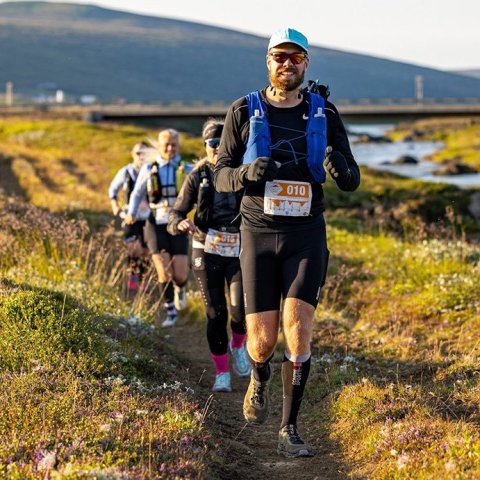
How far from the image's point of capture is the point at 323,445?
7.18m

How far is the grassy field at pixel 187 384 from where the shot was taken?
5602mm

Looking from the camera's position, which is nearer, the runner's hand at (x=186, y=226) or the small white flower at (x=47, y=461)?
the small white flower at (x=47, y=461)

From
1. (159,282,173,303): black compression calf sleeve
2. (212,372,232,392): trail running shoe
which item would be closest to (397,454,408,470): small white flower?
(212,372,232,392): trail running shoe

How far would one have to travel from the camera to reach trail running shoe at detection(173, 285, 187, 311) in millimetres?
13156

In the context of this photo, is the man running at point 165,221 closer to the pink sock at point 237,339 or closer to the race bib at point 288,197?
the pink sock at point 237,339

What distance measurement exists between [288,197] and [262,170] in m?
0.38

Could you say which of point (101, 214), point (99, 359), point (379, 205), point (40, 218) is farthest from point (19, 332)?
point (379, 205)

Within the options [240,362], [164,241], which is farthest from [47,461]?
[164,241]

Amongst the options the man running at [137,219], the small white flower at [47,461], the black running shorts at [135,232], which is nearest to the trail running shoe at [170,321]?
the man running at [137,219]

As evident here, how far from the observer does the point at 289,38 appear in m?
6.43

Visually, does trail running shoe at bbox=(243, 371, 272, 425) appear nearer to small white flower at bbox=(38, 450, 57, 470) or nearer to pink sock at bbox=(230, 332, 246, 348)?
small white flower at bbox=(38, 450, 57, 470)

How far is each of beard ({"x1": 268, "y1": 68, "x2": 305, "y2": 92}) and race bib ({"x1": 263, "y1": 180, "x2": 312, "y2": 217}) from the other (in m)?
0.67

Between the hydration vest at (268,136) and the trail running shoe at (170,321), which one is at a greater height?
the hydration vest at (268,136)

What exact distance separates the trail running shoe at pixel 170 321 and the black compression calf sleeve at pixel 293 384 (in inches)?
230
